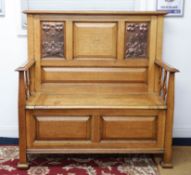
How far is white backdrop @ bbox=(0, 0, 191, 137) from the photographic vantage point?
9.23ft

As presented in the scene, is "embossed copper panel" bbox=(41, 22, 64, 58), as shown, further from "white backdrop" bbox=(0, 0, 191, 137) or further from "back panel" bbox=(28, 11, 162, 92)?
"white backdrop" bbox=(0, 0, 191, 137)

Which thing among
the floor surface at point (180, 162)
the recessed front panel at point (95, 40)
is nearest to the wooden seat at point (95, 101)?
the recessed front panel at point (95, 40)

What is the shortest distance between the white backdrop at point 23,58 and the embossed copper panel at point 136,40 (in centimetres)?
24

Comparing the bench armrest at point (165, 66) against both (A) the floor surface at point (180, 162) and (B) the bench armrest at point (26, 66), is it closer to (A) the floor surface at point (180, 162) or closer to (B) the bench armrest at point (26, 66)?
(A) the floor surface at point (180, 162)

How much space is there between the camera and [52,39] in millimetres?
2709

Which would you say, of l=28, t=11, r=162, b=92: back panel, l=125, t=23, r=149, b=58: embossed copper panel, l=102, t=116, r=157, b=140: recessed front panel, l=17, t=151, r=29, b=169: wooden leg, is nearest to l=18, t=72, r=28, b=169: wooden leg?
l=17, t=151, r=29, b=169: wooden leg

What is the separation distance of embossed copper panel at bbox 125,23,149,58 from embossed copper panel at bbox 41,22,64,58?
545 millimetres

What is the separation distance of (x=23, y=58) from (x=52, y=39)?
0.35 meters

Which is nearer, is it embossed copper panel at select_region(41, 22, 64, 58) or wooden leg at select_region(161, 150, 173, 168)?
wooden leg at select_region(161, 150, 173, 168)

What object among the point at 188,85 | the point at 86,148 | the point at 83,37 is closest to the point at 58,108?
the point at 86,148

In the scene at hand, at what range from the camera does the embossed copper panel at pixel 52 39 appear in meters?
2.69

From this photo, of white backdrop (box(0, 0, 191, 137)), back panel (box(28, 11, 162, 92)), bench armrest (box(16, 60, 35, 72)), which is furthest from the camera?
white backdrop (box(0, 0, 191, 137))

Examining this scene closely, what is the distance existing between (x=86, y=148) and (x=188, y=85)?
116 cm

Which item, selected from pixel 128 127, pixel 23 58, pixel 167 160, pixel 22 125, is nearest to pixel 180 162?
pixel 167 160
